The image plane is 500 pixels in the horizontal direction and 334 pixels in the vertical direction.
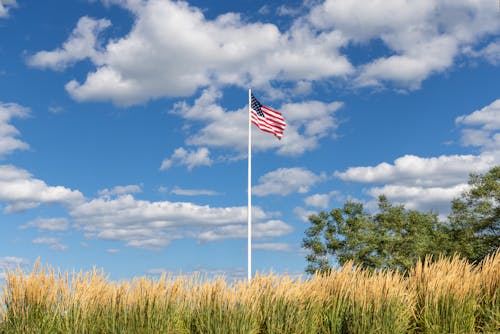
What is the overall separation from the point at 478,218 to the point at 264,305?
31181 millimetres

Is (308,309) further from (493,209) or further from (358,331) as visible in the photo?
(493,209)

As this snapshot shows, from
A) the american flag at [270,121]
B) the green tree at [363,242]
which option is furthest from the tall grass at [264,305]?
the green tree at [363,242]

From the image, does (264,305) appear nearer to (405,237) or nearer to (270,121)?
(270,121)

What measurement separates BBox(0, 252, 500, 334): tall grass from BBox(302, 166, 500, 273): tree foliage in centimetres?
2567

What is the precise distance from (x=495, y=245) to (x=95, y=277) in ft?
106

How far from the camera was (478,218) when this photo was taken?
37531mm

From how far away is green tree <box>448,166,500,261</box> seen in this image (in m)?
36.2

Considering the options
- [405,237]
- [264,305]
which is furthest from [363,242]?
[264,305]

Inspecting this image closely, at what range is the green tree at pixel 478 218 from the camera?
119ft

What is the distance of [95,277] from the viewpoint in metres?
9.85

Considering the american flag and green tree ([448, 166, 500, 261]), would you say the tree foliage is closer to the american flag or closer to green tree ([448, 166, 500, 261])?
green tree ([448, 166, 500, 261])

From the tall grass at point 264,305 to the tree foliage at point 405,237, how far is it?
84.2 feet

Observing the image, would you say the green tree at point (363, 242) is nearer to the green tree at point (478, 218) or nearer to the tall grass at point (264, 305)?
the green tree at point (478, 218)

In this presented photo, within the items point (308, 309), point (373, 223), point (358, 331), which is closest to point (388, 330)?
point (358, 331)
